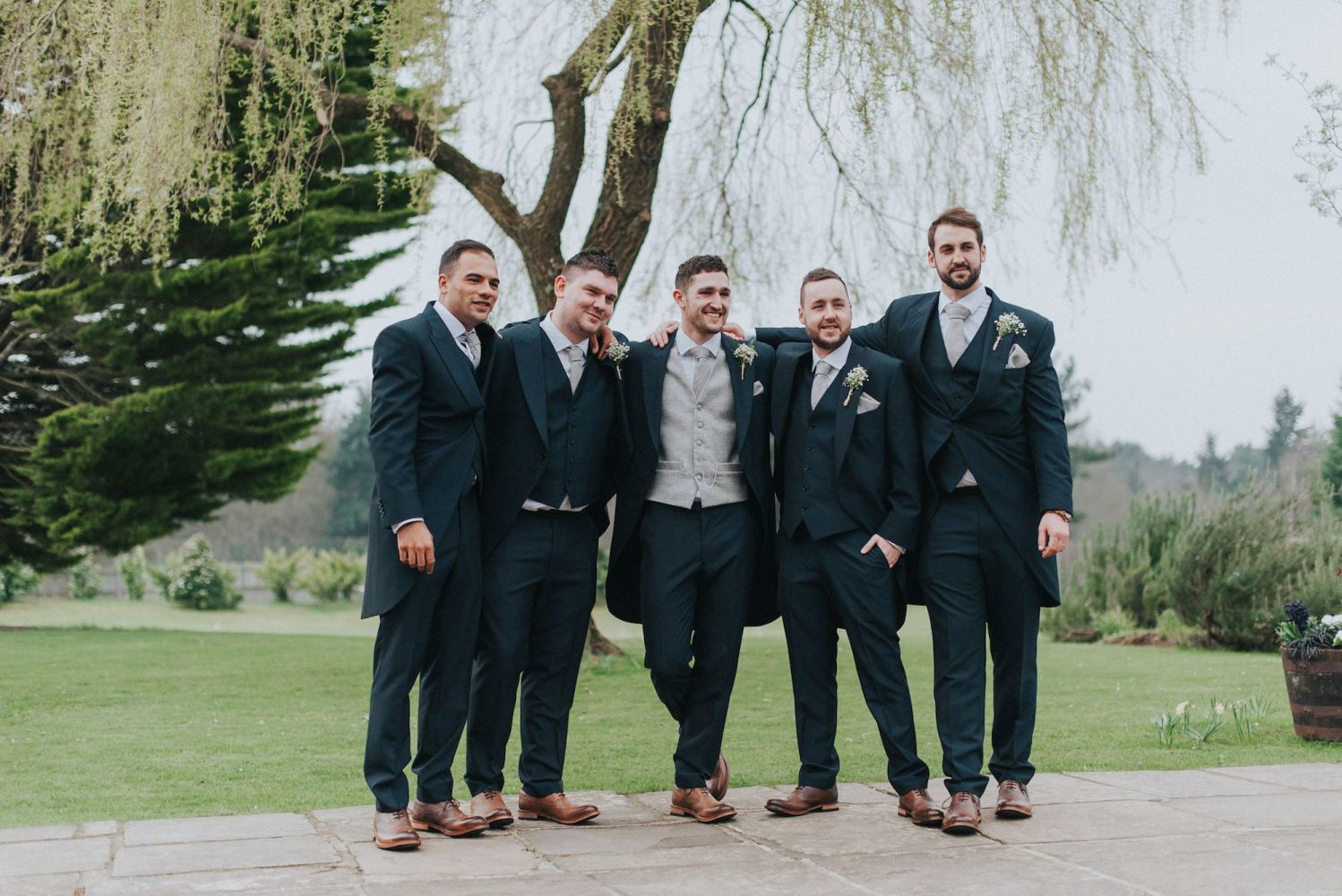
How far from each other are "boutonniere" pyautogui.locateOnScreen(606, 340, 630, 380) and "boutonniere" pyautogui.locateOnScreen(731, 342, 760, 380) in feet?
1.18

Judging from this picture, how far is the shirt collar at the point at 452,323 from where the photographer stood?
403 centimetres

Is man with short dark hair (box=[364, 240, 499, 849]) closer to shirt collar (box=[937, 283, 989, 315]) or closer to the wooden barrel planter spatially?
shirt collar (box=[937, 283, 989, 315])

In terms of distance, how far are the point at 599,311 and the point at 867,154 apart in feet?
15.0

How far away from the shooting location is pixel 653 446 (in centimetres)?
420

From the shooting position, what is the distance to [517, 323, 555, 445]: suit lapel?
13.4 feet

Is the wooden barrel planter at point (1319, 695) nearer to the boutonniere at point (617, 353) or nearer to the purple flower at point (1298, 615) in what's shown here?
the purple flower at point (1298, 615)

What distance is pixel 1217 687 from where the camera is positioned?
8.52 m

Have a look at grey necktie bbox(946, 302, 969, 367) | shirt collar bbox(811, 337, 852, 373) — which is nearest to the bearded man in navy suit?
grey necktie bbox(946, 302, 969, 367)

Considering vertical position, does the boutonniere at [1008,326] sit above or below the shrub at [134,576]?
above

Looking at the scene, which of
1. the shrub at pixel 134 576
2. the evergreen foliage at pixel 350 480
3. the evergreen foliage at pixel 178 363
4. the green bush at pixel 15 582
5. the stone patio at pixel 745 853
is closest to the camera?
the stone patio at pixel 745 853

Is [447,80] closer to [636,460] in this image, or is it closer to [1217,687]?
[636,460]

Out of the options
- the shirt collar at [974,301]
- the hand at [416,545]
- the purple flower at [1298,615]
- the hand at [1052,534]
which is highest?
the shirt collar at [974,301]

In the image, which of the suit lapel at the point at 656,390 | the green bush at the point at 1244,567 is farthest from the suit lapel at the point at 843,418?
the green bush at the point at 1244,567

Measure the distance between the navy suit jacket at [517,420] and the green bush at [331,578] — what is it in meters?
26.2
